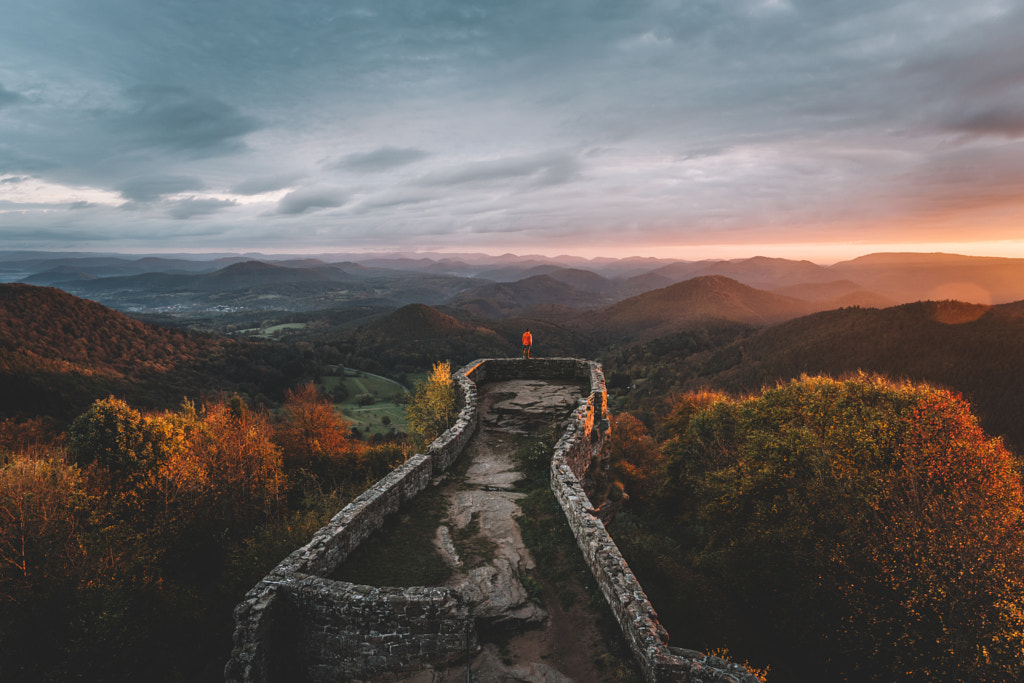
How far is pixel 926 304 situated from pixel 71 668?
122 metres

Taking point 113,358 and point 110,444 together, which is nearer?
point 110,444

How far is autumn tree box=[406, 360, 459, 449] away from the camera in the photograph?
2202 centimetres

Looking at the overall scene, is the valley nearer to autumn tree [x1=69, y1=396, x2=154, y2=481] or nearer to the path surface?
autumn tree [x1=69, y1=396, x2=154, y2=481]

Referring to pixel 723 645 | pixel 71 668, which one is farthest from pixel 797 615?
pixel 71 668

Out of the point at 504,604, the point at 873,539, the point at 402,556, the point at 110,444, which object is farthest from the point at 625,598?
the point at 110,444

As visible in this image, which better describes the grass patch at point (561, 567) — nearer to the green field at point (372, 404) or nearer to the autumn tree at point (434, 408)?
the autumn tree at point (434, 408)

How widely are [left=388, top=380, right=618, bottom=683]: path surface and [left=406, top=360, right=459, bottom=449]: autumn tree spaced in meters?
7.08

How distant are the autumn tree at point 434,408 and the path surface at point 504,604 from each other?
23.2ft

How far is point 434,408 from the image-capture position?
23594mm

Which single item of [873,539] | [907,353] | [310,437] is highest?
[873,539]

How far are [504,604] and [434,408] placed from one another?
15.8 meters

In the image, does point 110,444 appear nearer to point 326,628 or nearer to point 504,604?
point 326,628

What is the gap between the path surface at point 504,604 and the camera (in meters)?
7.27

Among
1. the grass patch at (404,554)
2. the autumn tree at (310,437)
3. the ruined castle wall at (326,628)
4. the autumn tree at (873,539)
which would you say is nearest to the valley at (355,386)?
the autumn tree at (310,437)
